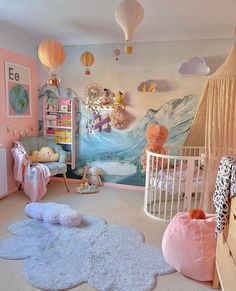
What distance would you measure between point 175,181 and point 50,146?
7.20 feet

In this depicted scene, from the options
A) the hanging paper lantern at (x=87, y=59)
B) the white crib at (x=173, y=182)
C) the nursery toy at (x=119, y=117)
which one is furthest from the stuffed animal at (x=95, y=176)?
the hanging paper lantern at (x=87, y=59)

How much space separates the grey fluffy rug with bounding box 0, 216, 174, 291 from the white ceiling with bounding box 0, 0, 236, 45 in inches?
93.3

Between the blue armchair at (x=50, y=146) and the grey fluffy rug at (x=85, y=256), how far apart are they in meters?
0.98

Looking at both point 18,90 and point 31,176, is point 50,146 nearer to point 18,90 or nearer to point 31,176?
point 31,176

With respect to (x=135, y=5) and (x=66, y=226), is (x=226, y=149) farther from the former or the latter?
(x=66, y=226)

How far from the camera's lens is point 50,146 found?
4.10 metres

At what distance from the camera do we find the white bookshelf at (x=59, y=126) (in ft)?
13.7

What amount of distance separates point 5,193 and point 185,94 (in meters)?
3.01

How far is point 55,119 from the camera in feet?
14.0

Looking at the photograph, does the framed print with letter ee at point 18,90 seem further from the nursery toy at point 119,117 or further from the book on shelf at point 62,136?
the nursery toy at point 119,117

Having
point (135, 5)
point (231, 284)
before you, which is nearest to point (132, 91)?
point (135, 5)

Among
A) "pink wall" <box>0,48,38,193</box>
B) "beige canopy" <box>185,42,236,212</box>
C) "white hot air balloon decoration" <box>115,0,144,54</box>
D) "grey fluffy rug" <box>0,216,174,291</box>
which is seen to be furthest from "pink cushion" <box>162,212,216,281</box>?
"pink wall" <box>0,48,38,193</box>

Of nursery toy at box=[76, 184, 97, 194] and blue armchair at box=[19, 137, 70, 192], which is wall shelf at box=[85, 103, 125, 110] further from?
nursery toy at box=[76, 184, 97, 194]

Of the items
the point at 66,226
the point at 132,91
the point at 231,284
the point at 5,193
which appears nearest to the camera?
the point at 231,284
